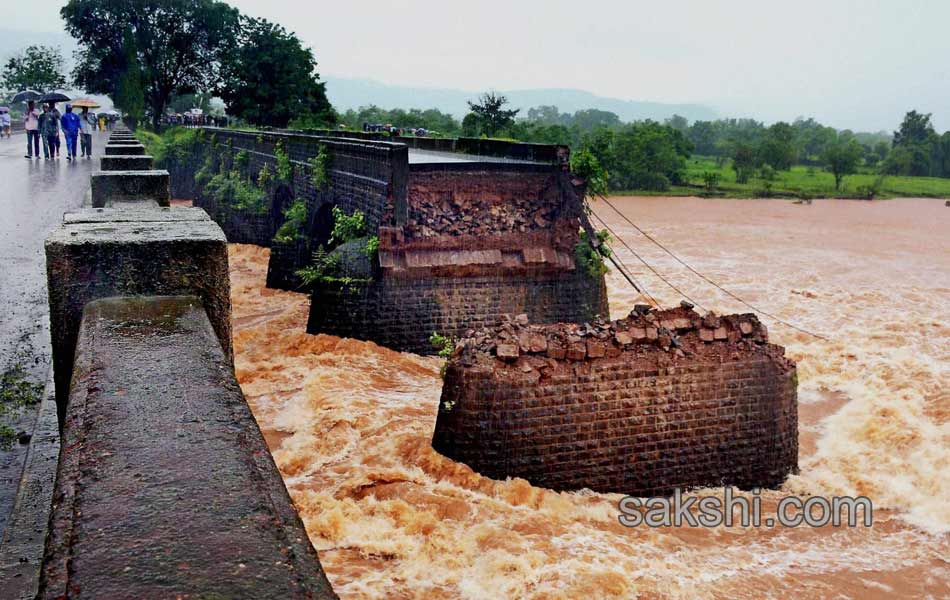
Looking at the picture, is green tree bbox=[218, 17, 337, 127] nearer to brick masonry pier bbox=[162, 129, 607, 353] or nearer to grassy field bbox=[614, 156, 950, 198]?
grassy field bbox=[614, 156, 950, 198]

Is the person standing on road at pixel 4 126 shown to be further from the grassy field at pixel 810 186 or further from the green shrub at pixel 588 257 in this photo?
the green shrub at pixel 588 257

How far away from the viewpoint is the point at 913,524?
8773 mm

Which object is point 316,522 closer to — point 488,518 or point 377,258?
point 488,518

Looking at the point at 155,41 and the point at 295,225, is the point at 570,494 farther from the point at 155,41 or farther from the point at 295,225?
the point at 155,41

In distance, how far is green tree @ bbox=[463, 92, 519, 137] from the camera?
33.0m

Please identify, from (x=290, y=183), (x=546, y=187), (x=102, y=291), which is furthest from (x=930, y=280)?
(x=102, y=291)

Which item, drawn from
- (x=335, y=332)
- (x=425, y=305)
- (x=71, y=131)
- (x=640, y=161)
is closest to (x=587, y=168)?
(x=425, y=305)

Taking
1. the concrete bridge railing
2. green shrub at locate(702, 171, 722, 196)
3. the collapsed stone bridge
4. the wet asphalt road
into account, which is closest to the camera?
the concrete bridge railing

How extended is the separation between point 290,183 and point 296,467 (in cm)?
1041

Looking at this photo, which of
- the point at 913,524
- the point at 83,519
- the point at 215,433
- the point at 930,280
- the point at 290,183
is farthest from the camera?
the point at 930,280

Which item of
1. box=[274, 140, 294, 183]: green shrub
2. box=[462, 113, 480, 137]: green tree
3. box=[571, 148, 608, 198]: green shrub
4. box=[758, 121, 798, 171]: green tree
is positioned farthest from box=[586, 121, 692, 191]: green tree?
box=[571, 148, 608, 198]: green shrub

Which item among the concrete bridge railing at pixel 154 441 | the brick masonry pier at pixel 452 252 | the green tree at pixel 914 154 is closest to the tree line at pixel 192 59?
the brick masonry pier at pixel 452 252

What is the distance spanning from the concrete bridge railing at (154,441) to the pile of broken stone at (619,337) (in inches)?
189

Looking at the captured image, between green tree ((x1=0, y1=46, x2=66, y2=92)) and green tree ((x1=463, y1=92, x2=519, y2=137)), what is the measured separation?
33.0m
